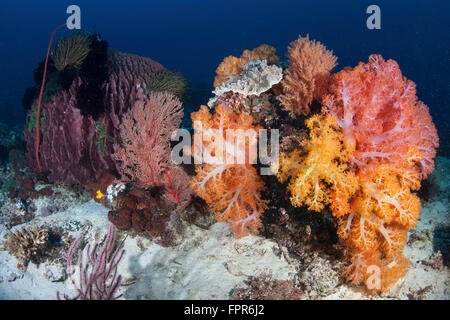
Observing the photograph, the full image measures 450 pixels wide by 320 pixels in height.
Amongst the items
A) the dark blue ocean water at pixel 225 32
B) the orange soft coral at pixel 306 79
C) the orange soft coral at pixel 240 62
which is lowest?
the orange soft coral at pixel 306 79

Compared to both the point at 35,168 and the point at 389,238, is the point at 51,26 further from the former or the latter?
the point at 389,238

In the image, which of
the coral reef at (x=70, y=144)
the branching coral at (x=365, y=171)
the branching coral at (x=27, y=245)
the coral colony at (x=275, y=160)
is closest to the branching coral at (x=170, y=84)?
the coral colony at (x=275, y=160)

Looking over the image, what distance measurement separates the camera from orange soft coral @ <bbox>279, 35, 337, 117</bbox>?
12.6 feet

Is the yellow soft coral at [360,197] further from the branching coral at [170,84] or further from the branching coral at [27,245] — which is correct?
the branching coral at [27,245]

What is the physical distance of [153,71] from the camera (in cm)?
700

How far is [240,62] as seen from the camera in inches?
195

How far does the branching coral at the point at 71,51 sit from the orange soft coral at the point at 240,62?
3945mm

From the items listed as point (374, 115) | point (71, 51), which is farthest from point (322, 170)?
point (71, 51)

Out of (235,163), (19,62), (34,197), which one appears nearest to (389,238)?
(235,163)

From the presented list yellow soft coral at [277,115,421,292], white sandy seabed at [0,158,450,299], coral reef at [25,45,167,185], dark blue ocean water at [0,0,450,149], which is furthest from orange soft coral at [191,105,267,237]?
dark blue ocean water at [0,0,450,149]

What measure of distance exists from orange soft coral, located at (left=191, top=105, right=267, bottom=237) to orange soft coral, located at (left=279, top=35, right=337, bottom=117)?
30.8 inches

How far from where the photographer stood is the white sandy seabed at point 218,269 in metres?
3.50

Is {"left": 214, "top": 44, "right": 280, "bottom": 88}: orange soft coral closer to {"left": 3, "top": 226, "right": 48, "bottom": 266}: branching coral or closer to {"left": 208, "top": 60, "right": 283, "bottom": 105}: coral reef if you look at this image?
{"left": 208, "top": 60, "right": 283, "bottom": 105}: coral reef

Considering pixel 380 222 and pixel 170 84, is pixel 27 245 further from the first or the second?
pixel 380 222
